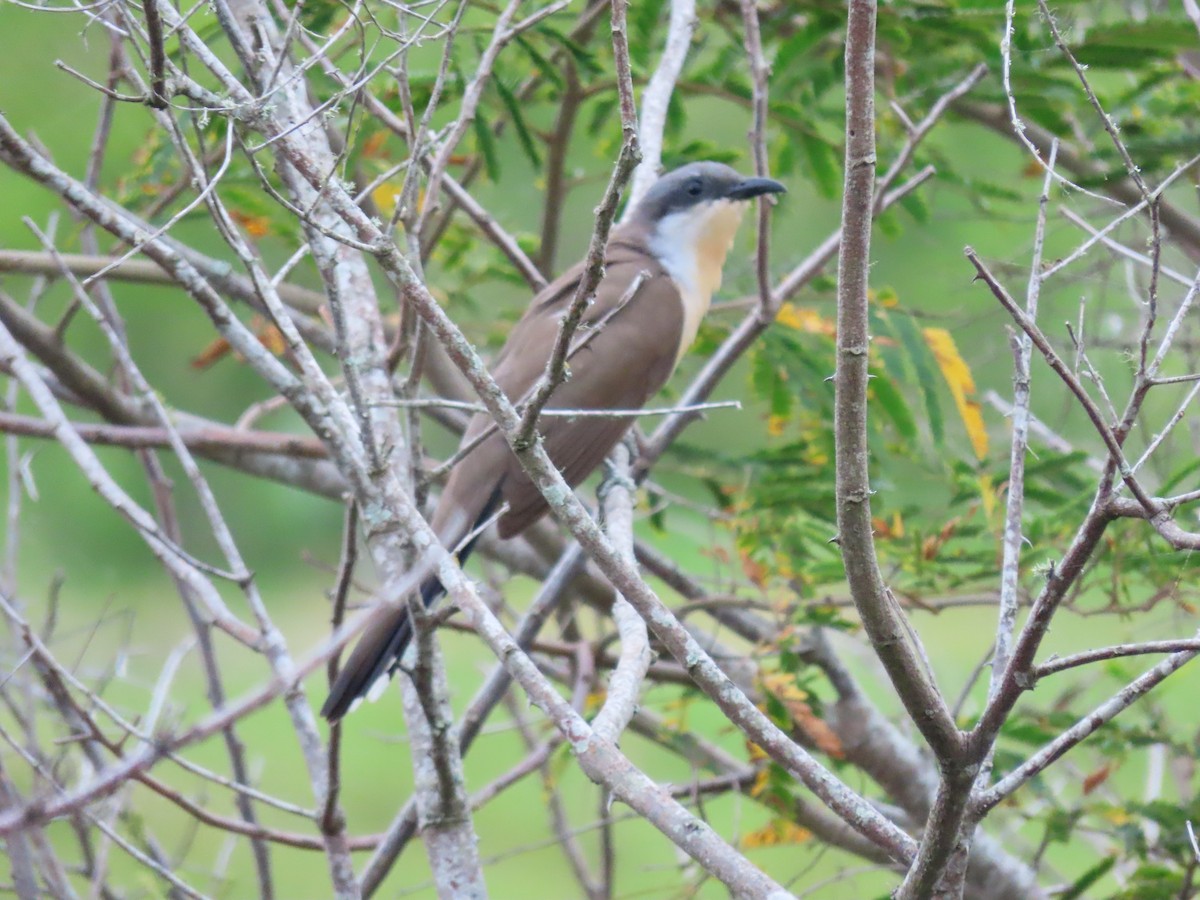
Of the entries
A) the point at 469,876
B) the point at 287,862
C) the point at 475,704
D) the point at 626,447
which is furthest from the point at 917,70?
the point at 287,862

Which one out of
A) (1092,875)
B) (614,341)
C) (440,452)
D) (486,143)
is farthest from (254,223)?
(440,452)

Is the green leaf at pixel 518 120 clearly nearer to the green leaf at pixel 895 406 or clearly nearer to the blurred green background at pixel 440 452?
the blurred green background at pixel 440 452

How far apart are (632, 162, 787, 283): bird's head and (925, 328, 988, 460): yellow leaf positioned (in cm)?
81

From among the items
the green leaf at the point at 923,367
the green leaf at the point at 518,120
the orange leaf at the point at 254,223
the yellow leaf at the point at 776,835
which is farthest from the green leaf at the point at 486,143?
the yellow leaf at the point at 776,835

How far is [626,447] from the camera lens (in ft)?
10.7

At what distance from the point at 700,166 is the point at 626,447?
966 mm

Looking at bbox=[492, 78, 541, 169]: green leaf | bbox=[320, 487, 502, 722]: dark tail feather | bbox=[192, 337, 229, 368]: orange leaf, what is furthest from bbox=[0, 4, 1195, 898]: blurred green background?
bbox=[320, 487, 502, 722]: dark tail feather

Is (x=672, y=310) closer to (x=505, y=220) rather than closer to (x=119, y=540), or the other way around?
(x=505, y=220)

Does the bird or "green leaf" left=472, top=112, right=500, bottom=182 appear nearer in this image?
"green leaf" left=472, top=112, right=500, bottom=182

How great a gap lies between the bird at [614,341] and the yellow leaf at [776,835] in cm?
86

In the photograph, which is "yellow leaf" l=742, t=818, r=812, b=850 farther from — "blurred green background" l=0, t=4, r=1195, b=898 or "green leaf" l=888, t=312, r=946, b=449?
"green leaf" l=888, t=312, r=946, b=449

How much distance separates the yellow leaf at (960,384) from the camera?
2807mm

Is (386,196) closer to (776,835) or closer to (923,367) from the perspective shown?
(923,367)

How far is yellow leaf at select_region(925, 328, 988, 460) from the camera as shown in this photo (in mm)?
2807
